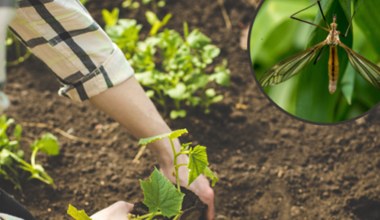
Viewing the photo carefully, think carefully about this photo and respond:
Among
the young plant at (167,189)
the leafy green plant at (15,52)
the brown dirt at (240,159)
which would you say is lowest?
the brown dirt at (240,159)

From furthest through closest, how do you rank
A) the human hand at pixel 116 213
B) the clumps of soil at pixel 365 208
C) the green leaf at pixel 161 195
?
the clumps of soil at pixel 365 208 < the human hand at pixel 116 213 < the green leaf at pixel 161 195

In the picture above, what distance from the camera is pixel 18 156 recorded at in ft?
6.43

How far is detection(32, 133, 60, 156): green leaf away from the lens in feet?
6.23

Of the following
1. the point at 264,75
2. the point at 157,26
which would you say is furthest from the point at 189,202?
the point at 157,26

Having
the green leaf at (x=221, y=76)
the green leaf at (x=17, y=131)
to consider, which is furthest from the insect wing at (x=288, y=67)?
the green leaf at (x=17, y=131)

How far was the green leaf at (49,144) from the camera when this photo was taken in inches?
74.8

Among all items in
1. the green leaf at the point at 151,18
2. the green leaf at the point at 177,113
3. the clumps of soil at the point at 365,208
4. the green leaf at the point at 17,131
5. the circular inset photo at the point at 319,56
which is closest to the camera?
the circular inset photo at the point at 319,56

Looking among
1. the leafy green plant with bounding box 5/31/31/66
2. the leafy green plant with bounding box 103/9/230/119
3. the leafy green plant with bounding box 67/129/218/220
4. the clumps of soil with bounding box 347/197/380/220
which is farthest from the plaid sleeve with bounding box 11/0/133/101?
the leafy green plant with bounding box 5/31/31/66

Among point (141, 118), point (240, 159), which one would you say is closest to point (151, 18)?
point (240, 159)

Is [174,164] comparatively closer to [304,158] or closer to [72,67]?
[72,67]

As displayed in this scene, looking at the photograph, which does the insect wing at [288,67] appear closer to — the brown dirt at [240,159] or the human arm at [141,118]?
the human arm at [141,118]

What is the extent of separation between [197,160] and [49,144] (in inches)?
23.0

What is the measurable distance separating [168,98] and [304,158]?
17.7 inches

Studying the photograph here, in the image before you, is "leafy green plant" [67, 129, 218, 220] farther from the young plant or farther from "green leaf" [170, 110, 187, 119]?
"green leaf" [170, 110, 187, 119]
